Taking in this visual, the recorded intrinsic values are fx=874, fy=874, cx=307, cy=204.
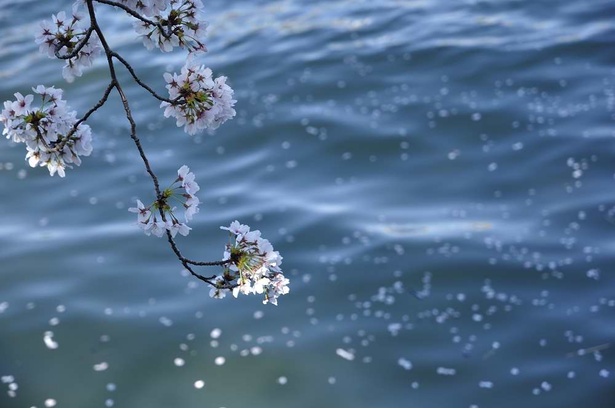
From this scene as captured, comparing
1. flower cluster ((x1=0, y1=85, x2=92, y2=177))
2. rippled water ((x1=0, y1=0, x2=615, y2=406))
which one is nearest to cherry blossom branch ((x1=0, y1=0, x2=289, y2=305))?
flower cluster ((x1=0, y1=85, x2=92, y2=177))

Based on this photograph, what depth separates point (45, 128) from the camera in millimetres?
2811

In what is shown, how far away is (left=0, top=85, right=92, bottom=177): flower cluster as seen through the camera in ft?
9.17

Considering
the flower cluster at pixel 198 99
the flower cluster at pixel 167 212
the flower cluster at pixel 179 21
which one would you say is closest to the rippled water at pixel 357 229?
the flower cluster at pixel 167 212

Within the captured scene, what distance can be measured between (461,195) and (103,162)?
12.2 ft

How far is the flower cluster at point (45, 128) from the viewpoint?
9.17 ft

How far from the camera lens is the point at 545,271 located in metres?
7.00

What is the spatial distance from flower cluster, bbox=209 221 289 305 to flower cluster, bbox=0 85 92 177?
566 millimetres

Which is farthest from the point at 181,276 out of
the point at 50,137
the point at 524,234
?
the point at 50,137

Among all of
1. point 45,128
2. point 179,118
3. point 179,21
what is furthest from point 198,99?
point 45,128

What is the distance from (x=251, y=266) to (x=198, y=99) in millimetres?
573

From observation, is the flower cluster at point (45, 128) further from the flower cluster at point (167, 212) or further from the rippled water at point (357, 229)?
the rippled water at point (357, 229)

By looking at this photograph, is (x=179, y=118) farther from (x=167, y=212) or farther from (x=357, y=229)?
(x=357, y=229)

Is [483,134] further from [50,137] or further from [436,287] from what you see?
[50,137]

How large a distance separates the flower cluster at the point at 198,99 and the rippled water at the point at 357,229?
11.7 feet
